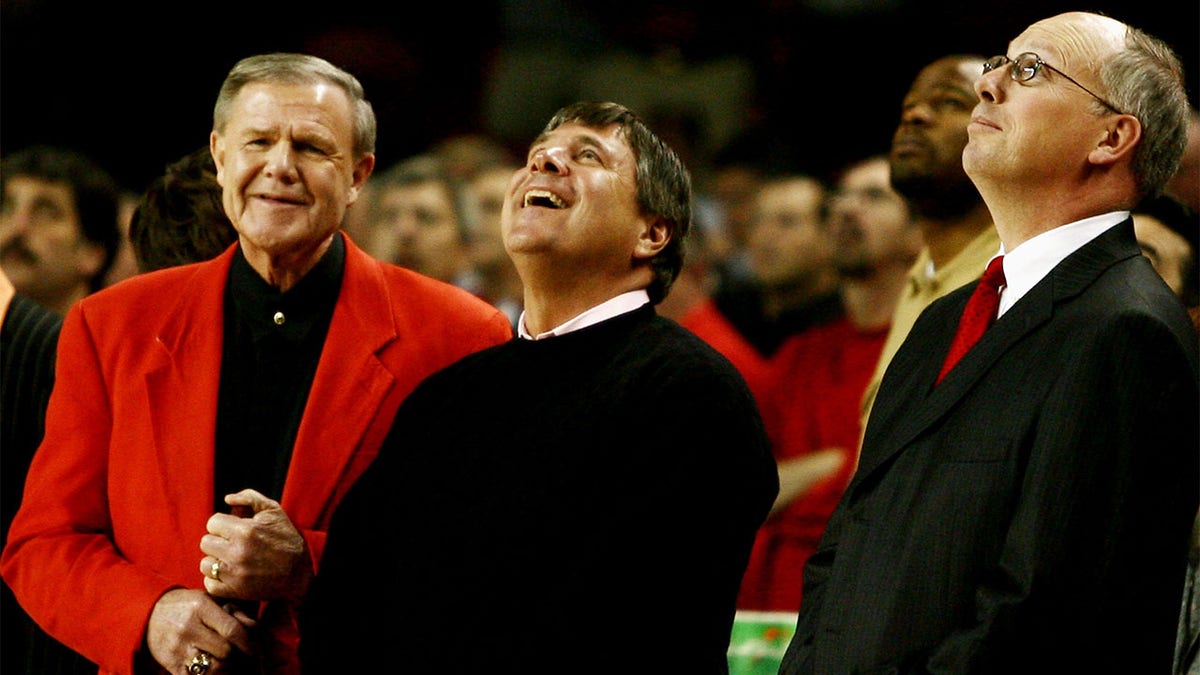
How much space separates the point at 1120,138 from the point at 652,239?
2.53ft

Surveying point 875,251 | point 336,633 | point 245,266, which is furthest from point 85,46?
point 336,633

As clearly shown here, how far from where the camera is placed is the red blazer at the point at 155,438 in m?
2.50

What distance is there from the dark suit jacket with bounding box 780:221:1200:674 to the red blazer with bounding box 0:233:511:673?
843 mm

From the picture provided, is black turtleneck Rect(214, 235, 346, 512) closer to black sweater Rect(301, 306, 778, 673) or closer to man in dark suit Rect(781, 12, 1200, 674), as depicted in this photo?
black sweater Rect(301, 306, 778, 673)

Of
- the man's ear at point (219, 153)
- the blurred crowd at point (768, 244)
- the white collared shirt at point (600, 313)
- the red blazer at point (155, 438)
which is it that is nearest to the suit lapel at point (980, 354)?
the white collared shirt at point (600, 313)

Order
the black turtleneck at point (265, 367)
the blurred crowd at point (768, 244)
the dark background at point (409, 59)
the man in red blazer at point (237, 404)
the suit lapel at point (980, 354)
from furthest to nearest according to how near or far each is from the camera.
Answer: the dark background at point (409, 59) < the blurred crowd at point (768, 244) < the black turtleneck at point (265, 367) < the man in red blazer at point (237, 404) < the suit lapel at point (980, 354)

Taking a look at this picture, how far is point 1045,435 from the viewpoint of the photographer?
1.95 m

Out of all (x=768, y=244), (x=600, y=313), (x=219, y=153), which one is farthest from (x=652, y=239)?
(x=768, y=244)

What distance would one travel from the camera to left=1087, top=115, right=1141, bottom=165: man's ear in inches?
85.3

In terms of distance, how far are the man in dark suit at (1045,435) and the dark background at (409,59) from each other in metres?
4.60

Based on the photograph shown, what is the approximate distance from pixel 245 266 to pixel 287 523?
Result: 1.65 ft

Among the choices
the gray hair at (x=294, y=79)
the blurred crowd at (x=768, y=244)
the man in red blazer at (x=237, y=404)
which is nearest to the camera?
the man in red blazer at (x=237, y=404)

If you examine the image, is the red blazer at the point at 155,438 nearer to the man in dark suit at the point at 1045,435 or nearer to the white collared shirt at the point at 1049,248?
the man in dark suit at the point at 1045,435

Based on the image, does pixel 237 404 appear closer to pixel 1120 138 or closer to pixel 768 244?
pixel 1120 138
